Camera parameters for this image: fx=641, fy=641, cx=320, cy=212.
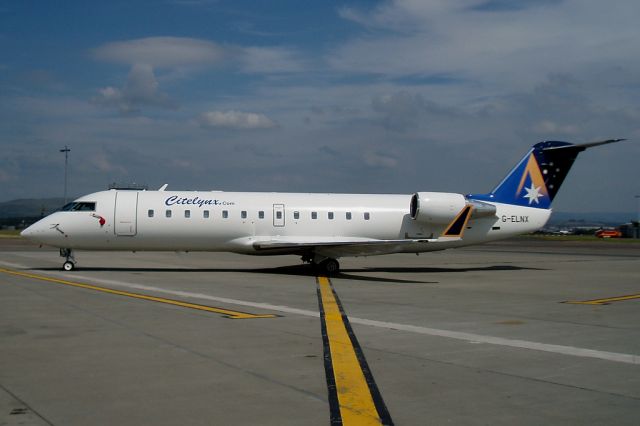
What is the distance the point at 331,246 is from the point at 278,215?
2637 mm

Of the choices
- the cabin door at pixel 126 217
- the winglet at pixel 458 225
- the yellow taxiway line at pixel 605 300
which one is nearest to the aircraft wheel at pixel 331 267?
the winglet at pixel 458 225

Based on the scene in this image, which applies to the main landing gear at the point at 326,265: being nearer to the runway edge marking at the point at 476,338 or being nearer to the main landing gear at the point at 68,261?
the main landing gear at the point at 68,261

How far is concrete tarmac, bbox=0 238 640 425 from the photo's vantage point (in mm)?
6562

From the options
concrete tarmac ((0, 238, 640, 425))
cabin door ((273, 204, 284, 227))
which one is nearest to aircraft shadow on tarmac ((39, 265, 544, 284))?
cabin door ((273, 204, 284, 227))

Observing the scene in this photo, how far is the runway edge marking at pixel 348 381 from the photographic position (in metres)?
6.42

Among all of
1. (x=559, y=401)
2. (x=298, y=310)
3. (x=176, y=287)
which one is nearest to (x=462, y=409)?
(x=559, y=401)

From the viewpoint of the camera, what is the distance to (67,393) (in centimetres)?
702

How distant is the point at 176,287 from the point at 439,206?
12.2 m

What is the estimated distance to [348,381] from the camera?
7.80 meters

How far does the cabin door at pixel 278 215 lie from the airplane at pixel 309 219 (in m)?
0.04

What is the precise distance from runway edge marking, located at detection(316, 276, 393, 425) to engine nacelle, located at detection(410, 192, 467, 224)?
14.4 meters

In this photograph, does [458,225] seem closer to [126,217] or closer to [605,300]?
[605,300]

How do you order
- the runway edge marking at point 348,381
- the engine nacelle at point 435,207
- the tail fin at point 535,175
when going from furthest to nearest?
the tail fin at point 535,175 < the engine nacelle at point 435,207 < the runway edge marking at point 348,381

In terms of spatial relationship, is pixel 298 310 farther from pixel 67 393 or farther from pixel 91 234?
pixel 91 234
